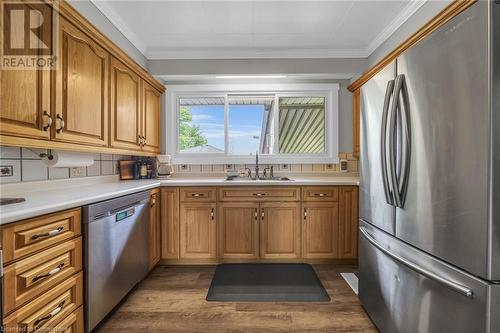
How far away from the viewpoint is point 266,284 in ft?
7.22

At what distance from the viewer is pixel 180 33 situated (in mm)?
2523

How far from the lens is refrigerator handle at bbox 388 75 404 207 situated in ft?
4.21

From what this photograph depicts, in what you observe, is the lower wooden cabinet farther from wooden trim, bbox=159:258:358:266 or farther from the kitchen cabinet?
the kitchen cabinet

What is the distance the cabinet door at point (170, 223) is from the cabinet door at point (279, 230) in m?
0.90

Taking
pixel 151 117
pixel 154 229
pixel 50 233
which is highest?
pixel 151 117

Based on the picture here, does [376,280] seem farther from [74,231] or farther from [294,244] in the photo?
[74,231]

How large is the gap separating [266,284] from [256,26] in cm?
244

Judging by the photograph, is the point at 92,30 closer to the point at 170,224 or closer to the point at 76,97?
the point at 76,97

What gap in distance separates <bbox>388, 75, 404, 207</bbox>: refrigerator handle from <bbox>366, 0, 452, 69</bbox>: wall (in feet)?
3.52

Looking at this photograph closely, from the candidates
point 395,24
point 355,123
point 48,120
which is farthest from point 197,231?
point 395,24

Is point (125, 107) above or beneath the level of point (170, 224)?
above

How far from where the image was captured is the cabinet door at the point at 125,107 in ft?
7.01

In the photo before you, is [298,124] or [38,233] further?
[298,124]

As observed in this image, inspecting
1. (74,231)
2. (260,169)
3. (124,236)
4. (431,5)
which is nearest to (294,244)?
(260,169)
